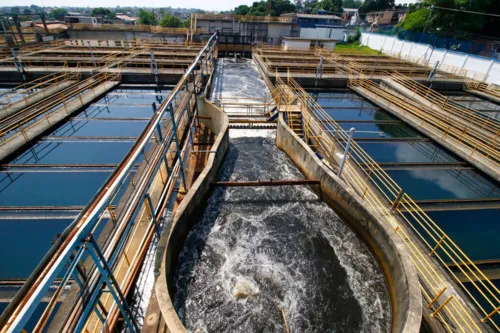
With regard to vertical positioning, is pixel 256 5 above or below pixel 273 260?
above

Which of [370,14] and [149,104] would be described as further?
[370,14]

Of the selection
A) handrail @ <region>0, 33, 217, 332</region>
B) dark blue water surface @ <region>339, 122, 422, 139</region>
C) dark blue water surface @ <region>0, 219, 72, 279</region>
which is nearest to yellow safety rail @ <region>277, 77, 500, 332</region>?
dark blue water surface @ <region>339, 122, 422, 139</region>

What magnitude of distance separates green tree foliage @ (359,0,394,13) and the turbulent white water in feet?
346

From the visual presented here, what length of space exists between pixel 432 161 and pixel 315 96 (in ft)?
42.8

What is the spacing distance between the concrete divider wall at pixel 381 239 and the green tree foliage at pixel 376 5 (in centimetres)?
10303

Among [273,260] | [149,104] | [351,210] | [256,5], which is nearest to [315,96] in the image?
[149,104]

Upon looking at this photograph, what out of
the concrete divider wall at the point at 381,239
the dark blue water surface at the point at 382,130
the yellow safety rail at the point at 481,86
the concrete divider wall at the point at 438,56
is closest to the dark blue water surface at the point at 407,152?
the dark blue water surface at the point at 382,130

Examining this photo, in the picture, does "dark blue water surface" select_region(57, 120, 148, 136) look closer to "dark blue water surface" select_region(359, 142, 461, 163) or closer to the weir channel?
the weir channel

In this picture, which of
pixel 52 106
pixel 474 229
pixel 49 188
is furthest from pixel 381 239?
pixel 52 106

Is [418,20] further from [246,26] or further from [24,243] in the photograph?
[24,243]

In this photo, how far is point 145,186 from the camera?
6191mm

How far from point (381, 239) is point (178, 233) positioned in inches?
260

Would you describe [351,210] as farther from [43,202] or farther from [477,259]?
[43,202]

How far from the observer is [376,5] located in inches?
3415
